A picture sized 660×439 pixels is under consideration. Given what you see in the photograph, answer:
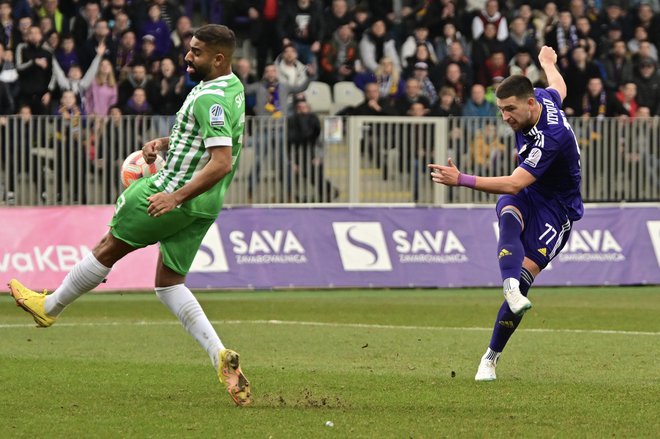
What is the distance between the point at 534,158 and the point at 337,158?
1187 centimetres

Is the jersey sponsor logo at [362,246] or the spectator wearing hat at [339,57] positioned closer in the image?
the jersey sponsor logo at [362,246]

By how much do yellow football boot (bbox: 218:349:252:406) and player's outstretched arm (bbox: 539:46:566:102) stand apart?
367 centimetres

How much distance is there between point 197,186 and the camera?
343 inches

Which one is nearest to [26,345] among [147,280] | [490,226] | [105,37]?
[147,280]

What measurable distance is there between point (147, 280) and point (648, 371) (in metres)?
10.3

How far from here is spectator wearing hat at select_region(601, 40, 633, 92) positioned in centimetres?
2631

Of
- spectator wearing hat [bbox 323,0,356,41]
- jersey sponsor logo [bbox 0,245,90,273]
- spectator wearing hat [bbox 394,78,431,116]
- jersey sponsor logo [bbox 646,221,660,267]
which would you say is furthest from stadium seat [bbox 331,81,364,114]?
jersey sponsor logo [bbox 0,245,90,273]

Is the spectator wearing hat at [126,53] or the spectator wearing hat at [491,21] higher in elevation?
the spectator wearing hat at [491,21]

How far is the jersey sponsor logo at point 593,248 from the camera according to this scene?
21.6 metres

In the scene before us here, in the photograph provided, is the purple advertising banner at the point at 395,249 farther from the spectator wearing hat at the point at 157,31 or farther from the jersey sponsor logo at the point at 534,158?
the jersey sponsor logo at the point at 534,158

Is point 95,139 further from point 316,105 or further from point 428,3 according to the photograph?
point 428,3

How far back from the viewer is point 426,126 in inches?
885

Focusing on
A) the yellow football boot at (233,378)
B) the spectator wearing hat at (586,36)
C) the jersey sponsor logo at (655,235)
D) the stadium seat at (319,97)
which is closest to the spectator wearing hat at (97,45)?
the stadium seat at (319,97)

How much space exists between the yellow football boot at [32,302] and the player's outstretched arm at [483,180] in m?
2.72
